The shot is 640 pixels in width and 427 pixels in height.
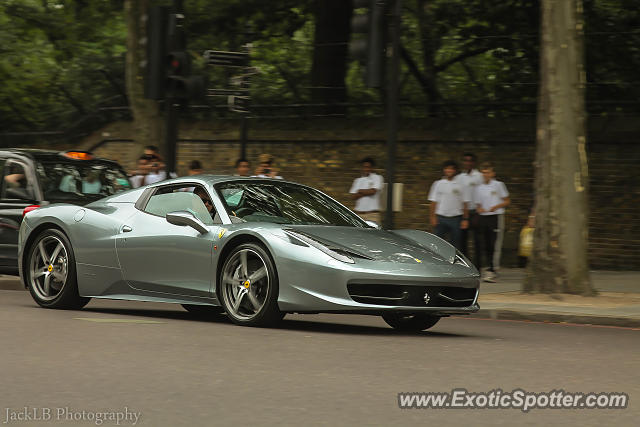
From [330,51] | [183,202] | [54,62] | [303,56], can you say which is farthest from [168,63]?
[54,62]

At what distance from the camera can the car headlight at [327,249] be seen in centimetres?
972

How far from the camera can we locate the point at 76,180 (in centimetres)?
1477

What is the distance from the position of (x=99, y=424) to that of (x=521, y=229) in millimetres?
15858

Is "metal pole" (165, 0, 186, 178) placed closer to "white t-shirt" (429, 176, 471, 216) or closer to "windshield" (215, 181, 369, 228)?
"white t-shirt" (429, 176, 471, 216)

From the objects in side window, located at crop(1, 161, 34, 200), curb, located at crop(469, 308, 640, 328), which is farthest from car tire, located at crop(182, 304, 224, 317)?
side window, located at crop(1, 161, 34, 200)

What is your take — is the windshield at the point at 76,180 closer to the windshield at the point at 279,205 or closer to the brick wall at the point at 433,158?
the windshield at the point at 279,205

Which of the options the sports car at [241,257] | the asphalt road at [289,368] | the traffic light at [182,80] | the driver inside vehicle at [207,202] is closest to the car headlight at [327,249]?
the sports car at [241,257]

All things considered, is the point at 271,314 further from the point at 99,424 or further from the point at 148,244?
the point at 99,424

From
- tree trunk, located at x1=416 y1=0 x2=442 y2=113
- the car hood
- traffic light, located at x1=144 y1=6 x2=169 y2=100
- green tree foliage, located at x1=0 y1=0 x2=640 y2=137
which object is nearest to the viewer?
the car hood

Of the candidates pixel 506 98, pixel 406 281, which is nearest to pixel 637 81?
pixel 506 98

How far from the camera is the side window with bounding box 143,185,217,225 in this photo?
35.5ft

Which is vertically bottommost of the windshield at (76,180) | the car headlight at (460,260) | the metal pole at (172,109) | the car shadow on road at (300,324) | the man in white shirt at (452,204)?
the car shadow on road at (300,324)

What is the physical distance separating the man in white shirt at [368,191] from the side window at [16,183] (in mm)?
5113

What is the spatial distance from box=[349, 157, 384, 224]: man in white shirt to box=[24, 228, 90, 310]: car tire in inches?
257
